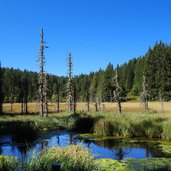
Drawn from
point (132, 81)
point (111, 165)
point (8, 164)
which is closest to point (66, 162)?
point (8, 164)

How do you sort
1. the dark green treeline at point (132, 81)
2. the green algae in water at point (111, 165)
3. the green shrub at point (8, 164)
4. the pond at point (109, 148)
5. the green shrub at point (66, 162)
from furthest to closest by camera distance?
the dark green treeline at point (132, 81) < the pond at point (109, 148) < the green algae in water at point (111, 165) < the green shrub at point (66, 162) < the green shrub at point (8, 164)

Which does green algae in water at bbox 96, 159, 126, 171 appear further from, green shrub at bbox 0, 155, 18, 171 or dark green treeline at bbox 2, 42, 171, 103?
dark green treeline at bbox 2, 42, 171, 103

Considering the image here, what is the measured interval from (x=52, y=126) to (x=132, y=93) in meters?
90.6

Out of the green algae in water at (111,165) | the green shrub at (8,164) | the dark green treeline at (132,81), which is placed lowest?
the green algae in water at (111,165)

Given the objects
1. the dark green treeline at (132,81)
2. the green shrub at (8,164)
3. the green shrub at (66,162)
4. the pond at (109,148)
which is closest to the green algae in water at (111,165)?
the green shrub at (66,162)

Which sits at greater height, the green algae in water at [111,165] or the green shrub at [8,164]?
the green shrub at [8,164]

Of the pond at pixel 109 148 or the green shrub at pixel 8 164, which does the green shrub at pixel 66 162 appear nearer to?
the green shrub at pixel 8 164

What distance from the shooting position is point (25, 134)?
67.8 feet

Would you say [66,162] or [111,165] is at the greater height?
[66,162]

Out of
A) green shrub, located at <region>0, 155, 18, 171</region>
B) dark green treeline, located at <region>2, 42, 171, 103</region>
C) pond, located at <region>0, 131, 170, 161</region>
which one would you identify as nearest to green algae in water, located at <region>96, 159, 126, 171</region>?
pond, located at <region>0, 131, 170, 161</region>


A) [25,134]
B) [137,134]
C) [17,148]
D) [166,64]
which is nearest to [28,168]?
[17,148]

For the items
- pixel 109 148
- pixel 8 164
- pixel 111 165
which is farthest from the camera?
pixel 109 148

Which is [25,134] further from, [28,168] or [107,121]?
[28,168]

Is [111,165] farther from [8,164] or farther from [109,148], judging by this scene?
[109,148]
